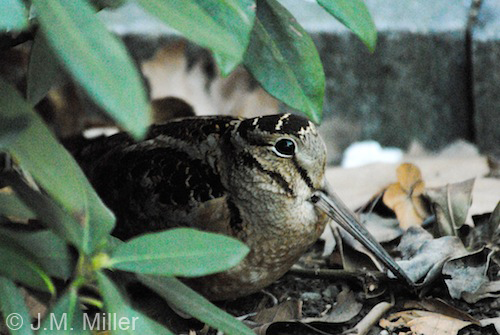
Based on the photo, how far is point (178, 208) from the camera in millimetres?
2049

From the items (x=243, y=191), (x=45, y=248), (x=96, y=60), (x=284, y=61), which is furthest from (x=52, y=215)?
(x=243, y=191)

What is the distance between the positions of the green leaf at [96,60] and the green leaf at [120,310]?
0.30m

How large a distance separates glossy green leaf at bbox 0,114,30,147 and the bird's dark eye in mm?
931

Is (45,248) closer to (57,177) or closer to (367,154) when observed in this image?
(57,177)

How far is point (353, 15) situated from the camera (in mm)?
1437

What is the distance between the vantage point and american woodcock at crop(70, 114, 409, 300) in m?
1.99

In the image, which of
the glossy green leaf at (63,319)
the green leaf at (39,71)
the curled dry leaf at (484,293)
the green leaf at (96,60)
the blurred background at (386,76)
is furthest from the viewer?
the blurred background at (386,76)

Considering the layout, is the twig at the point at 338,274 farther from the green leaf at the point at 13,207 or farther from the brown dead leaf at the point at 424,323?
the green leaf at the point at 13,207

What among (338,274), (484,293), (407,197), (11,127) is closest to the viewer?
(11,127)

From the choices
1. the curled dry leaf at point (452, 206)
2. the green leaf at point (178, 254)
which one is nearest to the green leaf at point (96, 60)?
the green leaf at point (178, 254)

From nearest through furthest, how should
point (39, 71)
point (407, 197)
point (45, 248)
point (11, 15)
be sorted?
point (11, 15) → point (45, 248) → point (39, 71) → point (407, 197)

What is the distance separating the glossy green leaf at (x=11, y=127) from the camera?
3.47 feet

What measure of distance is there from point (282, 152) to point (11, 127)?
3.21 ft

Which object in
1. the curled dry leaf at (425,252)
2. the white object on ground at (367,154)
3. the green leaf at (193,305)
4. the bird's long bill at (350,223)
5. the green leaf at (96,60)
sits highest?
the green leaf at (96,60)
